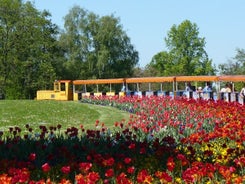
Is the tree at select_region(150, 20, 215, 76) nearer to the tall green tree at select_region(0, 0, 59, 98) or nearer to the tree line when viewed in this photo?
the tree line

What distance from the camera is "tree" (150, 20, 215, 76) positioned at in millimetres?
77438

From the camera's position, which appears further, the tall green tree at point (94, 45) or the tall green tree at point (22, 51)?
the tall green tree at point (94, 45)

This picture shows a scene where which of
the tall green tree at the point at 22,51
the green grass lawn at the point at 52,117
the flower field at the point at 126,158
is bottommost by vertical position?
the green grass lawn at the point at 52,117

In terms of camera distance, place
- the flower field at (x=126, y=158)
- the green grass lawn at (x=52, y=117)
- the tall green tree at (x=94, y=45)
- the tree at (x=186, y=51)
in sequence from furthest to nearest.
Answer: the tree at (x=186, y=51)
the tall green tree at (x=94, y=45)
the green grass lawn at (x=52, y=117)
the flower field at (x=126, y=158)

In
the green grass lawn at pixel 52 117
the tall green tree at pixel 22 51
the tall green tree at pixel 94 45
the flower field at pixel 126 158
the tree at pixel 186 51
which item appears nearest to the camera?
the flower field at pixel 126 158

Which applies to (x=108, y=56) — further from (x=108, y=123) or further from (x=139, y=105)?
(x=108, y=123)

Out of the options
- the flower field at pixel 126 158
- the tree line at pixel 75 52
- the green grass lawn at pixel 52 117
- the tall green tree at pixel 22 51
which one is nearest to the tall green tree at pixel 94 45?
the tree line at pixel 75 52

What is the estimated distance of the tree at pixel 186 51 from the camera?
7744 centimetres

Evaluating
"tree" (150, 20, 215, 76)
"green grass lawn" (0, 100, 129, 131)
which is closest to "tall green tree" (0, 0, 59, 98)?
"tree" (150, 20, 215, 76)

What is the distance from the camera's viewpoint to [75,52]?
67.4 m

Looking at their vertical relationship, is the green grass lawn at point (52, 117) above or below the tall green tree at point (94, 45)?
below

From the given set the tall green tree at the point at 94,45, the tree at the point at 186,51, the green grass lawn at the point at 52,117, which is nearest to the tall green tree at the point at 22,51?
the tall green tree at the point at 94,45

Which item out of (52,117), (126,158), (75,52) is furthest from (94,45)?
(126,158)

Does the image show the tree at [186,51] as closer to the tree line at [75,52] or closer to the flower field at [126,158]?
the tree line at [75,52]
